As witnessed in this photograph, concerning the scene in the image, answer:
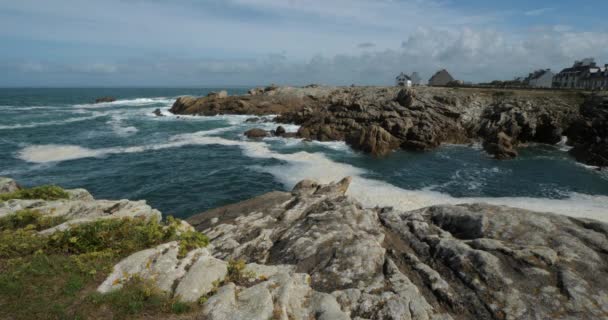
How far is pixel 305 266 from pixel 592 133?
54542 mm

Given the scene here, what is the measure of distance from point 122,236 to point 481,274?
38.3ft

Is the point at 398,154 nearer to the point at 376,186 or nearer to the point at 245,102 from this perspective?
the point at 376,186

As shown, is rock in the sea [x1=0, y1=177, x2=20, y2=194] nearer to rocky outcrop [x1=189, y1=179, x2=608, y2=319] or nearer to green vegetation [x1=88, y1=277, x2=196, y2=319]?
rocky outcrop [x1=189, y1=179, x2=608, y2=319]

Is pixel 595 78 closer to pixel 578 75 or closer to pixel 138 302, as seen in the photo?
pixel 578 75

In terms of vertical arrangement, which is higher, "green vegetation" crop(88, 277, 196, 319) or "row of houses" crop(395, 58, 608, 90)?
"row of houses" crop(395, 58, 608, 90)

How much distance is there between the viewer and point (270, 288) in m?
8.77

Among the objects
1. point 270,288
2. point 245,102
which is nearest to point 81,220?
point 270,288

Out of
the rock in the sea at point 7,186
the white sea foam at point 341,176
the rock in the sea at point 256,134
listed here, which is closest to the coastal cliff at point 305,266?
the rock in the sea at point 7,186

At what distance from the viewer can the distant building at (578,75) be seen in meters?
88.7

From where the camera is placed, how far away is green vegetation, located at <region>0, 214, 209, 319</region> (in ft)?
24.0

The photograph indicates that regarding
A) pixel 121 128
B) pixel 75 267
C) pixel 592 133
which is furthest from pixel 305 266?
pixel 121 128

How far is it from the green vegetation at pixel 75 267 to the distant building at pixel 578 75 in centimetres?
11327

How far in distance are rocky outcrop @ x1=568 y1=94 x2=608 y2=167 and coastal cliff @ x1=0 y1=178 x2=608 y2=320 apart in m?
35.2

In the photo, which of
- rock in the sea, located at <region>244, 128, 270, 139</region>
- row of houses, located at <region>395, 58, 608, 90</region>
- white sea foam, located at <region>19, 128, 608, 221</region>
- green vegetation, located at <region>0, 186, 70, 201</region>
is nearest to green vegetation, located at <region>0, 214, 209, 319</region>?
green vegetation, located at <region>0, 186, 70, 201</region>
